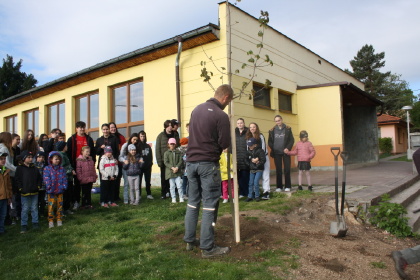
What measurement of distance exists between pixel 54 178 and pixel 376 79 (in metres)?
51.2

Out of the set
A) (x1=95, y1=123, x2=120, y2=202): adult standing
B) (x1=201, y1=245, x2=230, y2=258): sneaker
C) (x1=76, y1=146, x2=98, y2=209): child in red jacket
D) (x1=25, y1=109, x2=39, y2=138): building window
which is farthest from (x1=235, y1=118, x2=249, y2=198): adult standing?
(x1=25, y1=109, x2=39, y2=138): building window

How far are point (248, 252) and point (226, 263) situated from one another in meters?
0.47

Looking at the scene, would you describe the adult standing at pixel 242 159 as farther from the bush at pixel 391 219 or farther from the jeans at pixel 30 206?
the jeans at pixel 30 206

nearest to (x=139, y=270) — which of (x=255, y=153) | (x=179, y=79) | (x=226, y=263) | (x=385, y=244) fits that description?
(x=226, y=263)

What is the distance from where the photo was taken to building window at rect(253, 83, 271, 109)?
11516 millimetres

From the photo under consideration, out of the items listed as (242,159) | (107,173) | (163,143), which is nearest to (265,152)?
(242,159)

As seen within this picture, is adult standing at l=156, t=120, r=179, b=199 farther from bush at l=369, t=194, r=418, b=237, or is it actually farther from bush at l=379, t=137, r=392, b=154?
bush at l=379, t=137, r=392, b=154

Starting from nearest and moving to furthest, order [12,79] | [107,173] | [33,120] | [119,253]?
[119,253]
[107,173]
[33,120]
[12,79]

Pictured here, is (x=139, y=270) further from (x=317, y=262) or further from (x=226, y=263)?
(x=317, y=262)

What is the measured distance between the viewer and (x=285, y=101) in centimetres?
1341

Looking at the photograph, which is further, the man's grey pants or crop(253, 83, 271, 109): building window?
crop(253, 83, 271, 109): building window

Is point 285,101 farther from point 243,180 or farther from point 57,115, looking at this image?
point 57,115

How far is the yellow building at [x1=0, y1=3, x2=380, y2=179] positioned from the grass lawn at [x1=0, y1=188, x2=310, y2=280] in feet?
17.1

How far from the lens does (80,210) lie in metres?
7.50
